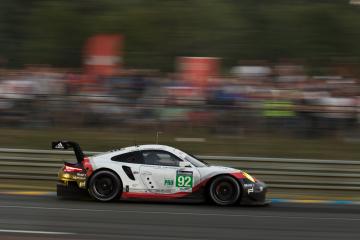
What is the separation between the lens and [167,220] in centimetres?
937

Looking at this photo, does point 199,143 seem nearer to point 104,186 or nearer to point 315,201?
point 315,201

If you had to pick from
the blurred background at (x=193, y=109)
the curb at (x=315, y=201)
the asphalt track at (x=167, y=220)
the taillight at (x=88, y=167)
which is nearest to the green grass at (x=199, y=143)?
the blurred background at (x=193, y=109)

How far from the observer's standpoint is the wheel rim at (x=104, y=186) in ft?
38.1

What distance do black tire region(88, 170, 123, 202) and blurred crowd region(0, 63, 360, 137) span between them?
16.0 feet

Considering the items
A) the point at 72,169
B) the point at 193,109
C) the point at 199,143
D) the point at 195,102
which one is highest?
Answer: the point at 195,102

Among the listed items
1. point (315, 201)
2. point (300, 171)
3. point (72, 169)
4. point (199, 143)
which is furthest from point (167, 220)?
point (199, 143)

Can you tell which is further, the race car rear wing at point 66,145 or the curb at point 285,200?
the curb at point 285,200

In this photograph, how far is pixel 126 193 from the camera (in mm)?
11625

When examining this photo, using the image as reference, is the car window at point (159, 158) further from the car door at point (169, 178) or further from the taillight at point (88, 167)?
the taillight at point (88, 167)

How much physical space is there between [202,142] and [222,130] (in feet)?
1.82

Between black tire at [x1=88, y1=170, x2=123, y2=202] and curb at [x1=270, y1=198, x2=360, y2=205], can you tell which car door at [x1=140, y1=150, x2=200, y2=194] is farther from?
curb at [x1=270, y1=198, x2=360, y2=205]

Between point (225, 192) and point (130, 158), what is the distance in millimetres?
1731

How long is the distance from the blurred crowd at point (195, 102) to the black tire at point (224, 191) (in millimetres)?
4637

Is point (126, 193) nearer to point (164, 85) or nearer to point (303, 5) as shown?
point (164, 85)
